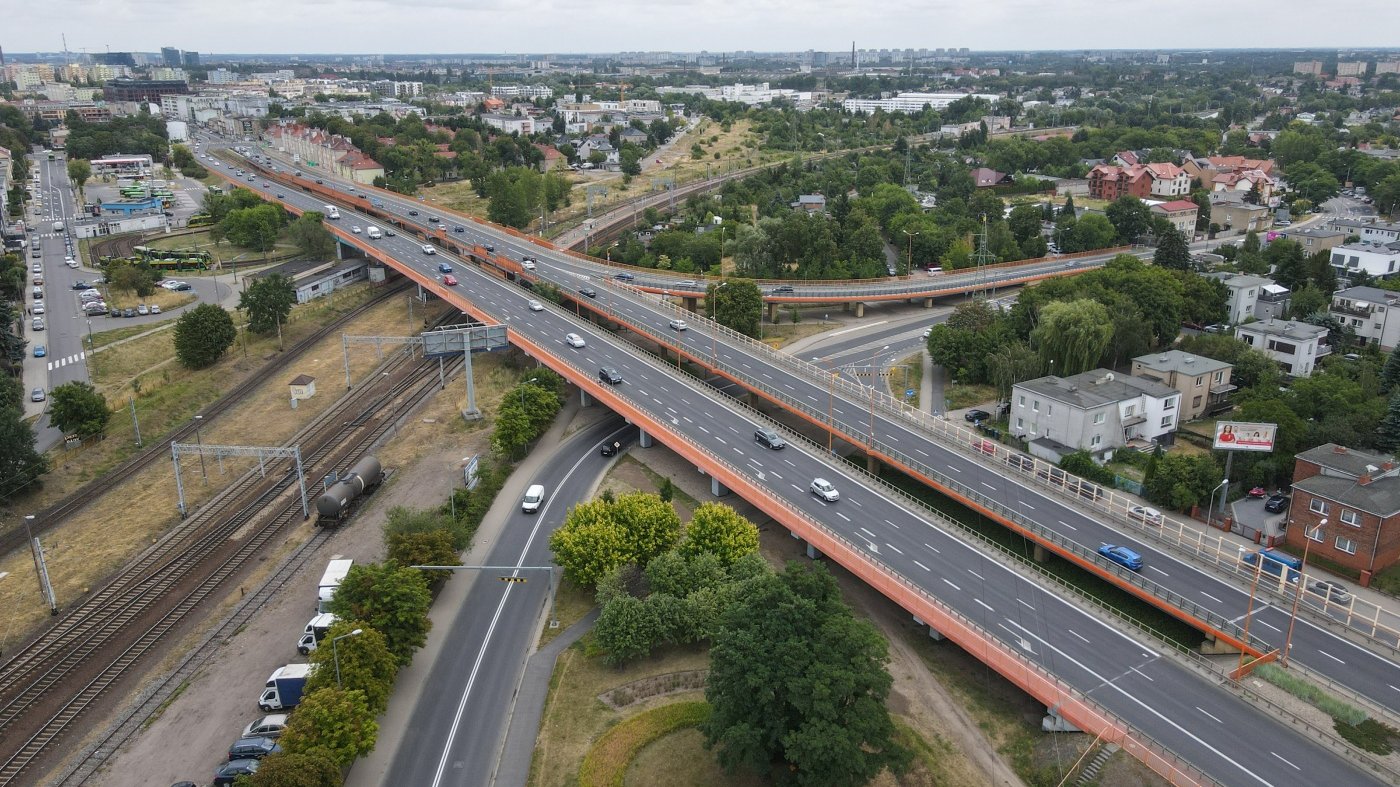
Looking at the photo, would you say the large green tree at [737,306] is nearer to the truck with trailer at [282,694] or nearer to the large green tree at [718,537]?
the large green tree at [718,537]

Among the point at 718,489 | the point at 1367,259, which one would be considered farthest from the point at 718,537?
the point at 1367,259

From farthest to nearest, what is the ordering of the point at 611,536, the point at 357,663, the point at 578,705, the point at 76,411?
1. the point at 76,411
2. the point at 611,536
3. the point at 578,705
4. the point at 357,663

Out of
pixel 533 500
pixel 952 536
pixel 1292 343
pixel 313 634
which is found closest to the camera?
pixel 313 634

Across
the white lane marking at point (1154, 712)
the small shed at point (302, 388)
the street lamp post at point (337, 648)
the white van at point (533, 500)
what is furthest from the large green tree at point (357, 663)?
the small shed at point (302, 388)

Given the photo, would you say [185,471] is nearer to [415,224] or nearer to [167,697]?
[167,697]

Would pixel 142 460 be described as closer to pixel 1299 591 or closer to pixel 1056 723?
pixel 1056 723

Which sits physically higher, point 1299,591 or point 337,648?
point 337,648

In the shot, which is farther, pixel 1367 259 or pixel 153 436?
pixel 1367 259

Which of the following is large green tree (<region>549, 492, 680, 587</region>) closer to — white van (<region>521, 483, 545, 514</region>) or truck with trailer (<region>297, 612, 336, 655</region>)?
white van (<region>521, 483, 545, 514</region>)
